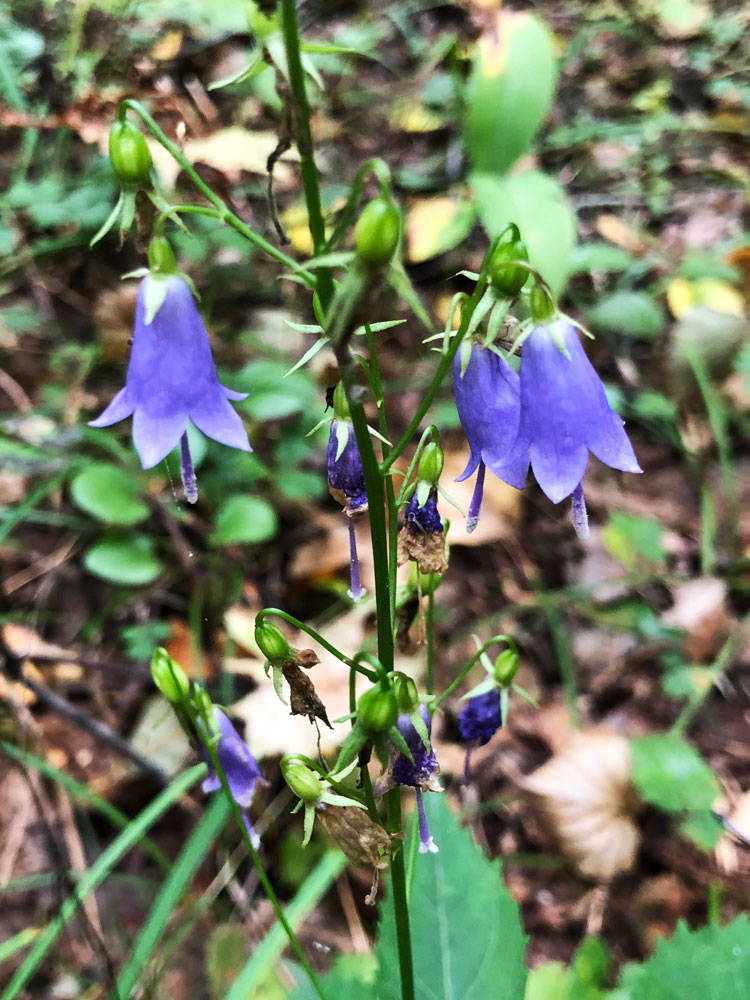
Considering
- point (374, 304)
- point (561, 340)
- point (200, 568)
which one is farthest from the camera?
point (200, 568)

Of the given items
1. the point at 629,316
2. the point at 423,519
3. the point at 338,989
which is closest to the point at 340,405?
the point at 423,519

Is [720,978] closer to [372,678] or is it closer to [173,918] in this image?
[372,678]

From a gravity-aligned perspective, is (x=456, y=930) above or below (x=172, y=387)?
below

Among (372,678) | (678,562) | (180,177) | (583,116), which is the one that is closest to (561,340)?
(372,678)

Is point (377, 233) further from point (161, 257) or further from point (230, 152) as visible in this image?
point (230, 152)

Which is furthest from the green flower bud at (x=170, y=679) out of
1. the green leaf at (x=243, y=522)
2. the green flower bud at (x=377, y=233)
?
the green leaf at (x=243, y=522)

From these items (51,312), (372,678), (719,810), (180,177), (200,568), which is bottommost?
(719,810)

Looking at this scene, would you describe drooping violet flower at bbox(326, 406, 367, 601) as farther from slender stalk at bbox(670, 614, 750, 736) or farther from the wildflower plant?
slender stalk at bbox(670, 614, 750, 736)
